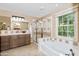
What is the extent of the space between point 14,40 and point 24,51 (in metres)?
0.37

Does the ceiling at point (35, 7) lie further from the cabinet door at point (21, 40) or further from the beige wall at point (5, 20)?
the cabinet door at point (21, 40)

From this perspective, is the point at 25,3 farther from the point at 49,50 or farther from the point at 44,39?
the point at 49,50

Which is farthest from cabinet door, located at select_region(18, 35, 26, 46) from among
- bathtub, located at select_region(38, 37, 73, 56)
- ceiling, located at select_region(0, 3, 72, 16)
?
ceiling, located at select_region(0, 3, 72, 16)

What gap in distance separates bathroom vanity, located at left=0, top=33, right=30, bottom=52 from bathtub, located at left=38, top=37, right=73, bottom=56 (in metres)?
0.32

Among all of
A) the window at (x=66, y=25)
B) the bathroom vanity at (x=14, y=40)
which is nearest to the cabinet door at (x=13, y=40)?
the bathroom vanity at (x=14, y=40)

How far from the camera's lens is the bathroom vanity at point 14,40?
2567 mm

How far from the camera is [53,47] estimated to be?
2.51m

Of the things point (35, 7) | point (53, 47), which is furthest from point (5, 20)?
point (53, 47)

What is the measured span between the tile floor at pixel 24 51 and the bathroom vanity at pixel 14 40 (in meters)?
0.10

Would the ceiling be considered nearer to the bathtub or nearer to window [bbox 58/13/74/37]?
window [bbox 58/13/74/37]

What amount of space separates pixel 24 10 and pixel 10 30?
518mm

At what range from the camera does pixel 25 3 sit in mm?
2396

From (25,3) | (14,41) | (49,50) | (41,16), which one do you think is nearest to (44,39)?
(49,50)

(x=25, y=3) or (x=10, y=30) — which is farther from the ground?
(x=25, y=3)
